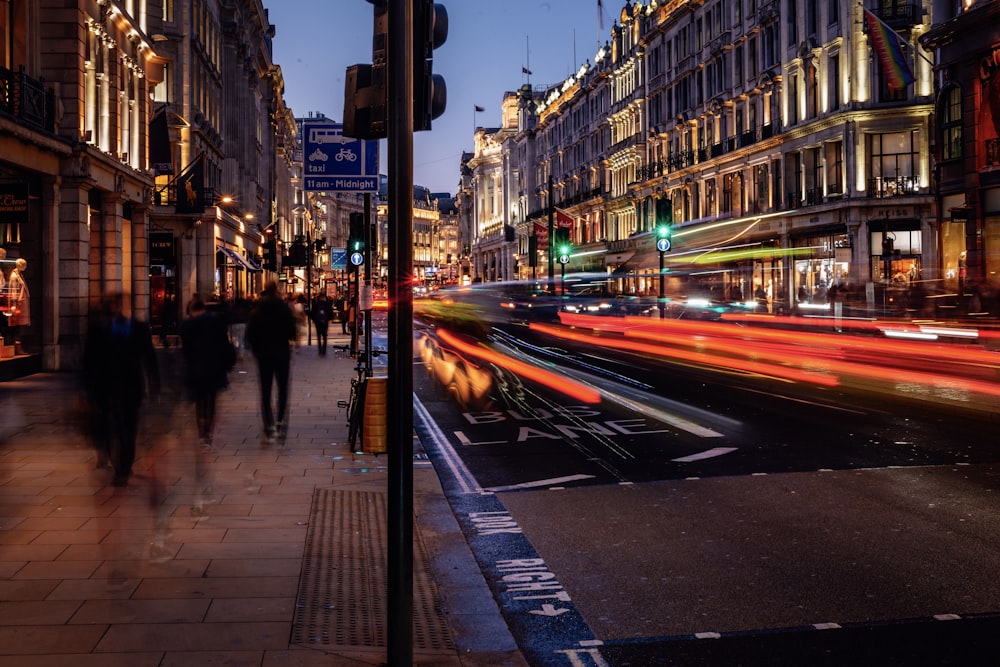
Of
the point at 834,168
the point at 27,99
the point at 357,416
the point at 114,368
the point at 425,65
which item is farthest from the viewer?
the point at 834,168

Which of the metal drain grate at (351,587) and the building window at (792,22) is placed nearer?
the metal drain grate at (351,587)

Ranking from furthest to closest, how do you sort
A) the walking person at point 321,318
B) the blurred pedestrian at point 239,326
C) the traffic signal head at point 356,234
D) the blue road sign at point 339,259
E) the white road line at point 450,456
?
the blue road sign at point 339,259 < the walking person at point 321,318 < the blurred pedestrian at point 239,326 < the traffic signal head at point 356,234 < the white road line at point 450,456

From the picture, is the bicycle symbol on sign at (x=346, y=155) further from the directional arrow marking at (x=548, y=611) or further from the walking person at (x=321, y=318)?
the walking person at (x=321, y=318)

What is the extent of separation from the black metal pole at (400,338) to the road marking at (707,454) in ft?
23.5

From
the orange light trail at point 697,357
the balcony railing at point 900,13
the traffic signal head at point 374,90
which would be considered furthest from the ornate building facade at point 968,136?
the traffic signal head at point 374,90

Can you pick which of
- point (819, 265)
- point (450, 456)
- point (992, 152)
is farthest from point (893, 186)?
point (450, 456)

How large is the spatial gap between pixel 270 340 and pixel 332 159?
8.36 ft

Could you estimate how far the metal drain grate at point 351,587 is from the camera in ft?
18.8

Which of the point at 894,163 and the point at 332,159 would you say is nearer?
the point at 332,159

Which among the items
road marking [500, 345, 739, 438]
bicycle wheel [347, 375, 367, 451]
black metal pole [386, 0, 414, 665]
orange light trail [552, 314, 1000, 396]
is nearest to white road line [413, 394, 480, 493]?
bicycle wheel [347, 375, 367, 451]

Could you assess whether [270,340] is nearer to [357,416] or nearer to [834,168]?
[357,416]

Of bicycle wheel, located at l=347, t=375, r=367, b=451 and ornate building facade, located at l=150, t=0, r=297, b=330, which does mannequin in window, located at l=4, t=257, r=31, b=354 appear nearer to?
ornate building facade, located at l=150, t=0, r=297, b=330

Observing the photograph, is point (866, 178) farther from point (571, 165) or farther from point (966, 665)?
point (571, 165)

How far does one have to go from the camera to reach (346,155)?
13.3 metres
